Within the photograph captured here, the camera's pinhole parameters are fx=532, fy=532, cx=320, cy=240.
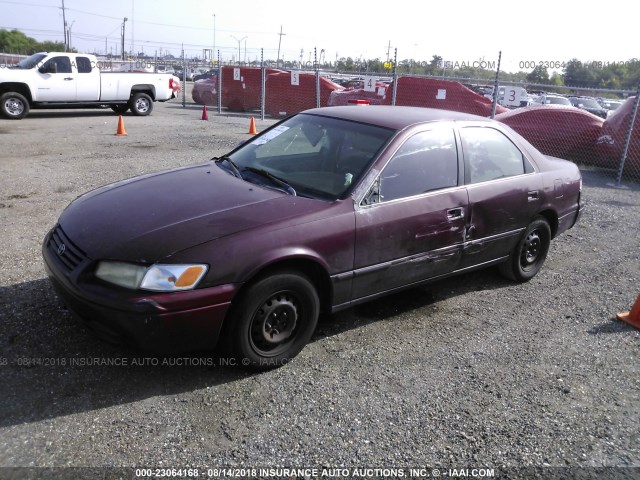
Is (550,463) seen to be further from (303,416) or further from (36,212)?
(36,212)

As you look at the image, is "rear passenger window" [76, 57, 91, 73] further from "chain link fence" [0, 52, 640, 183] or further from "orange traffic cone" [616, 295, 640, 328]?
"orange traffic cone" [616, 295, 640, 328]

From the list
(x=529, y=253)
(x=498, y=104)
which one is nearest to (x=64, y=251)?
(x=529, y=253)

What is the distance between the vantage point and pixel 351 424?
2.97 meters

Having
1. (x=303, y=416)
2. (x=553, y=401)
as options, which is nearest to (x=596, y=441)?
(x=553, y=401)

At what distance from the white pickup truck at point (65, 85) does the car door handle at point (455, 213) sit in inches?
583

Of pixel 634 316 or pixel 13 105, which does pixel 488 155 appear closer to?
pixel 634 316

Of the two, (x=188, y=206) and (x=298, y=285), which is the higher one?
(x=188, y=206)

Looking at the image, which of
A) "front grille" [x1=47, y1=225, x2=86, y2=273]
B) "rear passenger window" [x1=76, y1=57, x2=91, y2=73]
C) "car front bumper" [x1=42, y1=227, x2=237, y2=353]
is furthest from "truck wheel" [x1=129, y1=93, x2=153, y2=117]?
"car front bumper" [x1=42, y1=227, x2=237, y2=353]

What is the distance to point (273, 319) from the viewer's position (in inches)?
131

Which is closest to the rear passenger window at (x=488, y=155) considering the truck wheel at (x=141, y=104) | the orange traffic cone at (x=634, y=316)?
the orange traffic cone at (x=634, y=316)

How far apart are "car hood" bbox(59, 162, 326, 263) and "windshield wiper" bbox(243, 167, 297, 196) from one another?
0.27ft

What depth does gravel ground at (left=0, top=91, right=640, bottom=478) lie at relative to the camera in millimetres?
2721

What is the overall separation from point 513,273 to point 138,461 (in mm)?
3758

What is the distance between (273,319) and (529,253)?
295cm
